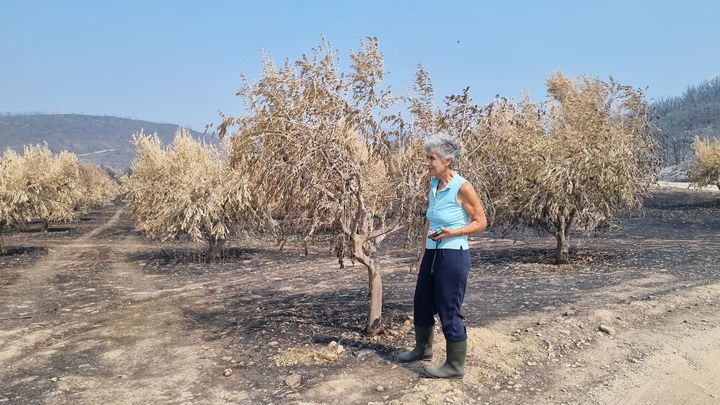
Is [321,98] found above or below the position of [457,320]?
above

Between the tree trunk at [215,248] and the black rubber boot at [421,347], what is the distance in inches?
532

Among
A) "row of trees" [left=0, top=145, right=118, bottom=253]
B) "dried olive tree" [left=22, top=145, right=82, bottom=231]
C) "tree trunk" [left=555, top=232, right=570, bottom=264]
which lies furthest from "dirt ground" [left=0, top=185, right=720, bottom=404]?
"dried olive tree" [left=22, top=145, right=82, bottom=231]

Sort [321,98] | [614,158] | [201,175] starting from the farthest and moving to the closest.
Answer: [201,175] → [614,158] → [321,98]

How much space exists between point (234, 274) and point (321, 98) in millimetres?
9935

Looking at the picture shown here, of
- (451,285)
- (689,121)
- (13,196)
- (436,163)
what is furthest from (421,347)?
(689,121)

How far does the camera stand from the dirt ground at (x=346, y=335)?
17.5 ft

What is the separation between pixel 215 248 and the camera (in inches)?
734

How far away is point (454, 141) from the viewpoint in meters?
5.20

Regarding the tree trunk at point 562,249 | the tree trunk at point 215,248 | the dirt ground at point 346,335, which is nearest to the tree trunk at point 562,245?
the tree trunk at point 562,249

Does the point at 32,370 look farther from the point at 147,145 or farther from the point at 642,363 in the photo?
the point at 147,145

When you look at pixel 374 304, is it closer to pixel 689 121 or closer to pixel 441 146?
pixel 441 146

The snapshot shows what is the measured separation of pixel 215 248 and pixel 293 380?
45.8ft

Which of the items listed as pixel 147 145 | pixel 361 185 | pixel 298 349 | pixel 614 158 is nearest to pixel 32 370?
pixel 298 349

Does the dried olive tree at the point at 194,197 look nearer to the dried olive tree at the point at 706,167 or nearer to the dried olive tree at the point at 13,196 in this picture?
the dried olive tree at the point at 13,196
